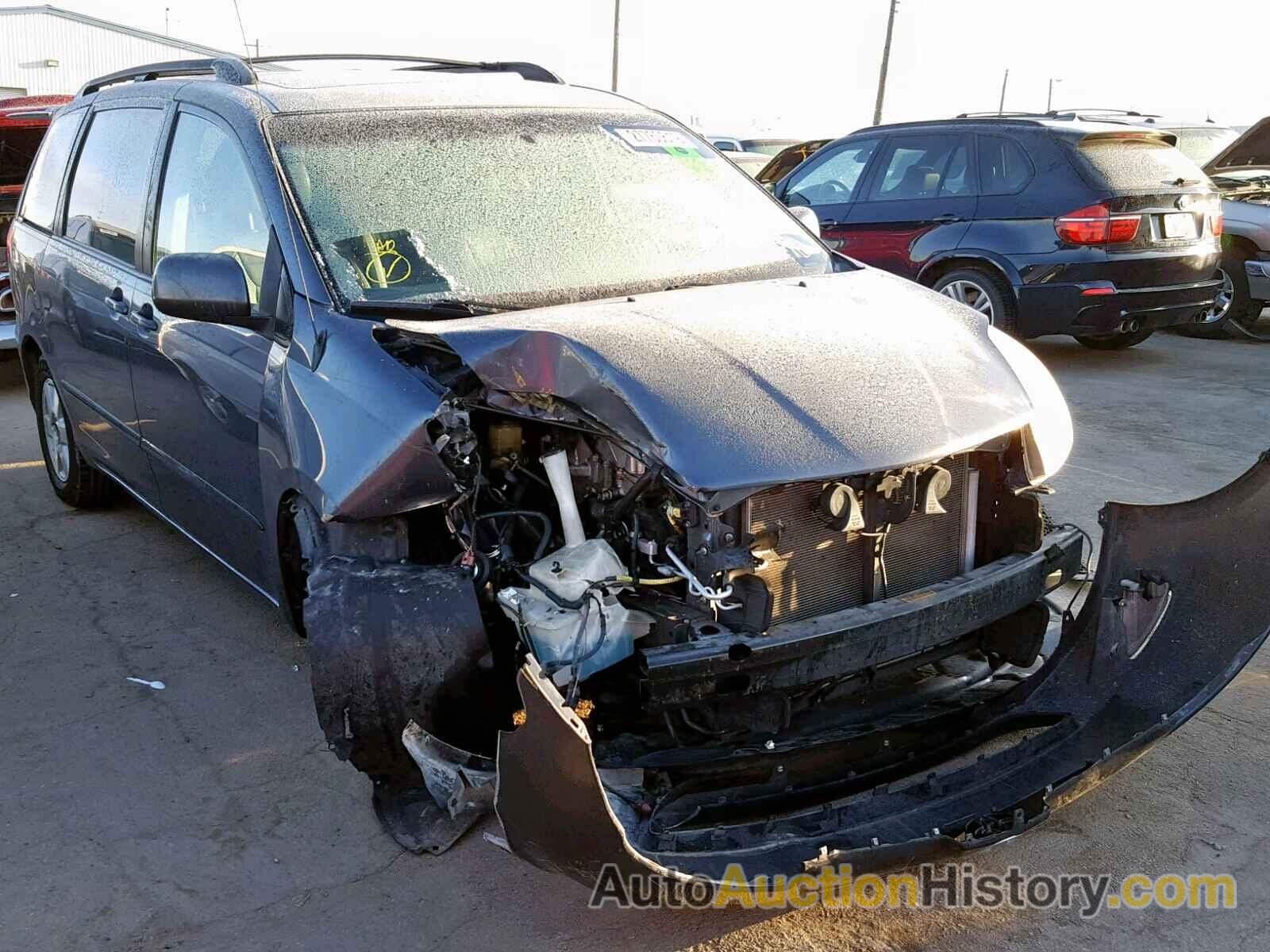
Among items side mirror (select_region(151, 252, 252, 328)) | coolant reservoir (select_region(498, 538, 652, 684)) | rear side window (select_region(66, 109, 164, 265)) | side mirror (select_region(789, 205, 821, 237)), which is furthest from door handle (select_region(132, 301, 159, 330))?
side mirror (select_region(789, 205, 821, 237))

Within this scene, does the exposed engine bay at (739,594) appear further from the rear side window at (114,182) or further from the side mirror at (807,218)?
the rear side window at (114,182)

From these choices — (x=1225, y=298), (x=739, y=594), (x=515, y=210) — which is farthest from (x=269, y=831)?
(x=1225, y=298)

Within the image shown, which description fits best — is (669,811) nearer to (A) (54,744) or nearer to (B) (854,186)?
(A) (54,744)

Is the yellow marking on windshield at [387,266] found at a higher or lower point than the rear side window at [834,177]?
higher

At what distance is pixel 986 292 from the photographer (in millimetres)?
9148

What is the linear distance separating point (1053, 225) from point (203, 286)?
21.9 ft

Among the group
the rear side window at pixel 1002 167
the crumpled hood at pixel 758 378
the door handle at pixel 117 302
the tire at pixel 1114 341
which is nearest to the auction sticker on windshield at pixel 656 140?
the crumpled hood at pixel 758 378

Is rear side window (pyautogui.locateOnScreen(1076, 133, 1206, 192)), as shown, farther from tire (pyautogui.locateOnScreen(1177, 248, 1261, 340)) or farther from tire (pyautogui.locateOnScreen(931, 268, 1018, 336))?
tire (pyautogui.locateOnScreen(1177, 248, 1261, 340))

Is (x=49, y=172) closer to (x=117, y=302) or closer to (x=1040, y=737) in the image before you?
(x=117, y=302)

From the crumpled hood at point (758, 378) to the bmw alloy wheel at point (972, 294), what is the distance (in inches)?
227

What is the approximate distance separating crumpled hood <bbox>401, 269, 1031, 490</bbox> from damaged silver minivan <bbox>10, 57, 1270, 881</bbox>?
0.03ft

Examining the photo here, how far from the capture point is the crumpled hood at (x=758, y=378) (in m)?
2.88

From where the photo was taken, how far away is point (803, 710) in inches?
128

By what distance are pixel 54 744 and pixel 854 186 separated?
771 centimetres
